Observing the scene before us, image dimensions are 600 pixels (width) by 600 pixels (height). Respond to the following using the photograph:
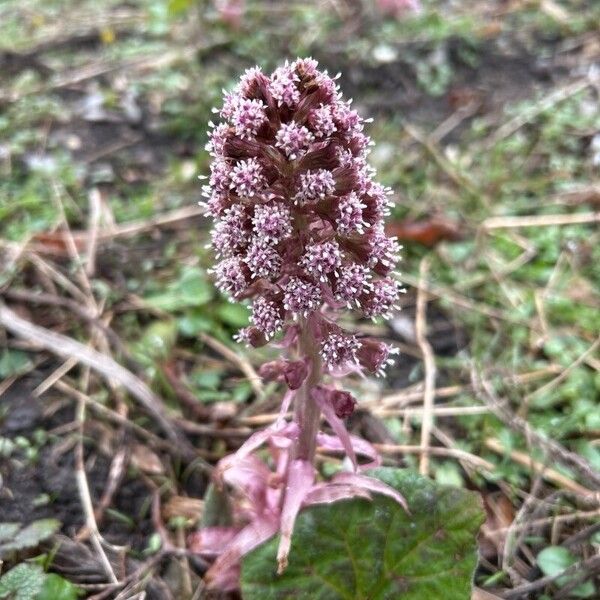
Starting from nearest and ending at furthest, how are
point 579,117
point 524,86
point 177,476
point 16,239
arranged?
point 177,476 → point 16,239 → point 579,117 → point 524,86

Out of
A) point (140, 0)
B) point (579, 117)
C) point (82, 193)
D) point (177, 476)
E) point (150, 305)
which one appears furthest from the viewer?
point (140, 0)

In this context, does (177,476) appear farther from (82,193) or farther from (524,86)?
(524,86)

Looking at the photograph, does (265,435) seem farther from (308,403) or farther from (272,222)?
(272,222)

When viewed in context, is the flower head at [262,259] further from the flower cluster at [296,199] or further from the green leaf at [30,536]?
the green leaf at [30,536]

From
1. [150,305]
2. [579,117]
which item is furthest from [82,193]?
[579,117]

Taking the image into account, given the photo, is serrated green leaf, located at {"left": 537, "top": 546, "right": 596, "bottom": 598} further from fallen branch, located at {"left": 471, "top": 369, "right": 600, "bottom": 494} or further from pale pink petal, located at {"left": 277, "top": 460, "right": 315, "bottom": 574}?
pale pink petal, located at {"left": 277, "top": 460, "right": 315, "bottom": 574}

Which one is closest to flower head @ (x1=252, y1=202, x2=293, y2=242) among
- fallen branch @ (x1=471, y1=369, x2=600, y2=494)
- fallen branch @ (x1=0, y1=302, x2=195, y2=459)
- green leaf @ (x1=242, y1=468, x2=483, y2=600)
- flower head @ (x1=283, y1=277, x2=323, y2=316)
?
flower head @ (x1=283, y1=277, x2=323, y2=316)

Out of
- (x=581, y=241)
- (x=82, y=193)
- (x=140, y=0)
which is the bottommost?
(x=581, y=241)

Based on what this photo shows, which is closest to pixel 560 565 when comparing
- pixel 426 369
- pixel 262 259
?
pixel 426 369
